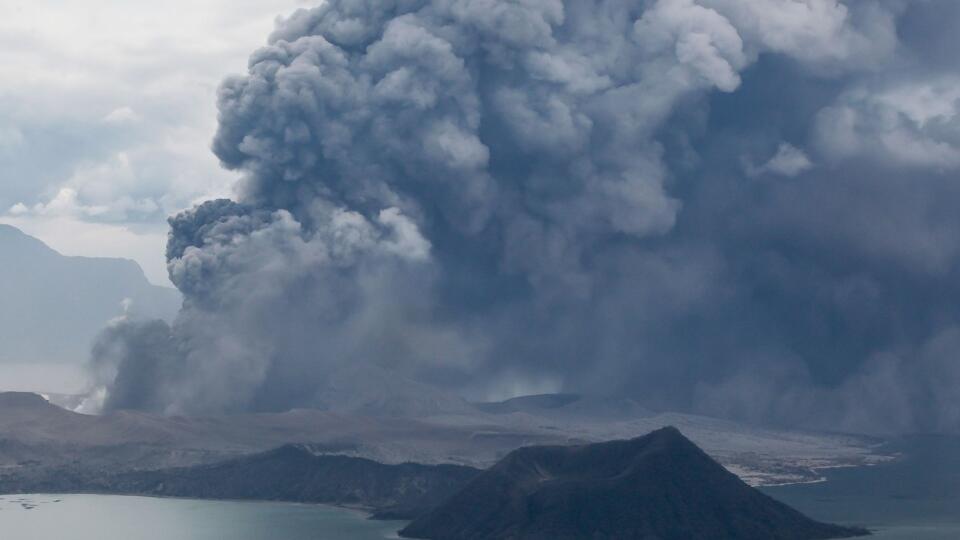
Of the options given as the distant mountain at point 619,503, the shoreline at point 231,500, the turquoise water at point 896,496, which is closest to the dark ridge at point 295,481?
the shoreline at point 231,500

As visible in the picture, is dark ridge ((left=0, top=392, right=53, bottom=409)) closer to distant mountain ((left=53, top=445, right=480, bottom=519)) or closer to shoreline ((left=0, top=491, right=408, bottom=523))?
distant mountain ((left=53, top=445, right=480, bottom=519))

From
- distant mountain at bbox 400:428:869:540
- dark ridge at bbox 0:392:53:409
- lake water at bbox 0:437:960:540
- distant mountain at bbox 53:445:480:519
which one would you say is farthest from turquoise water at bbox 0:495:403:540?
dark ridge at bbox 0:392:53:409

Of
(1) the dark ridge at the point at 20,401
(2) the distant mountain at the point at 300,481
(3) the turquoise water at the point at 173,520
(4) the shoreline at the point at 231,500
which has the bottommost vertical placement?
(3) the turquoise water at the point at 173,520

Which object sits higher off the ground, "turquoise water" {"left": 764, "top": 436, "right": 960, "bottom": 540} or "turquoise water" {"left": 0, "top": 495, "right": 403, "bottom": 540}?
"turquoise water" {"left": 764, "top": 436, "right": 960, "bottom": 540}

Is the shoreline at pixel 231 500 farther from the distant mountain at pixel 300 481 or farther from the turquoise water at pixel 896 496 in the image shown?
the turquoise water at pixel 896 496

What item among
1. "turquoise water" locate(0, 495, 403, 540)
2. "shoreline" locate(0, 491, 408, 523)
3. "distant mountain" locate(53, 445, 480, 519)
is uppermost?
"distant mountain" locate(53, 445, 480, 519)

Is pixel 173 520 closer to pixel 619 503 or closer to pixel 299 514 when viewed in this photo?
pixel 299 514

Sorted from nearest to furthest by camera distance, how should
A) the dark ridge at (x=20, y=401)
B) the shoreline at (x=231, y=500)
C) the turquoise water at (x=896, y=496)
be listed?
1. the turquoise water at (x=896, y=496)
2. the shoreline at (x=231, y=500)
3. the dark ridge at (x=20, y=401)
